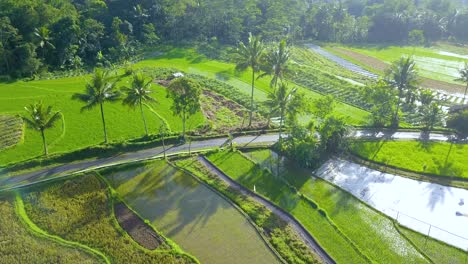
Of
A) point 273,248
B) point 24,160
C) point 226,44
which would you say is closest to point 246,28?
point 226,44

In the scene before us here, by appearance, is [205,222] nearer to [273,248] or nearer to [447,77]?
[273,248]

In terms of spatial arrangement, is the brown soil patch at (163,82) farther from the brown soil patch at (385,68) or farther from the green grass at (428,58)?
the green grass at (428,58)

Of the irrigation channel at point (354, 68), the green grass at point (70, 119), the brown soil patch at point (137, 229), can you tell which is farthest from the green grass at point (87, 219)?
the irrigation channel at point (354, 68)

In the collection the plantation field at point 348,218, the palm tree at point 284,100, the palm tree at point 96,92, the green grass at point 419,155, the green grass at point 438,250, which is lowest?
the green grass at point 438,250

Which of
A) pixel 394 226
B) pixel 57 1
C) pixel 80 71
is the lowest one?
→ pixel 394 226

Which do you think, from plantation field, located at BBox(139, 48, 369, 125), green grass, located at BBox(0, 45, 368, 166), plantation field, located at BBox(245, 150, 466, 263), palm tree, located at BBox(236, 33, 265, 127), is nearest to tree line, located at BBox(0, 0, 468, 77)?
plantation field, located at BBox(139, 48, 369, 125)

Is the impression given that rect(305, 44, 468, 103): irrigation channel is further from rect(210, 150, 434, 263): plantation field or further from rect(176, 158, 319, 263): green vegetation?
rect(176, 158, 319, 263): green vegetation
